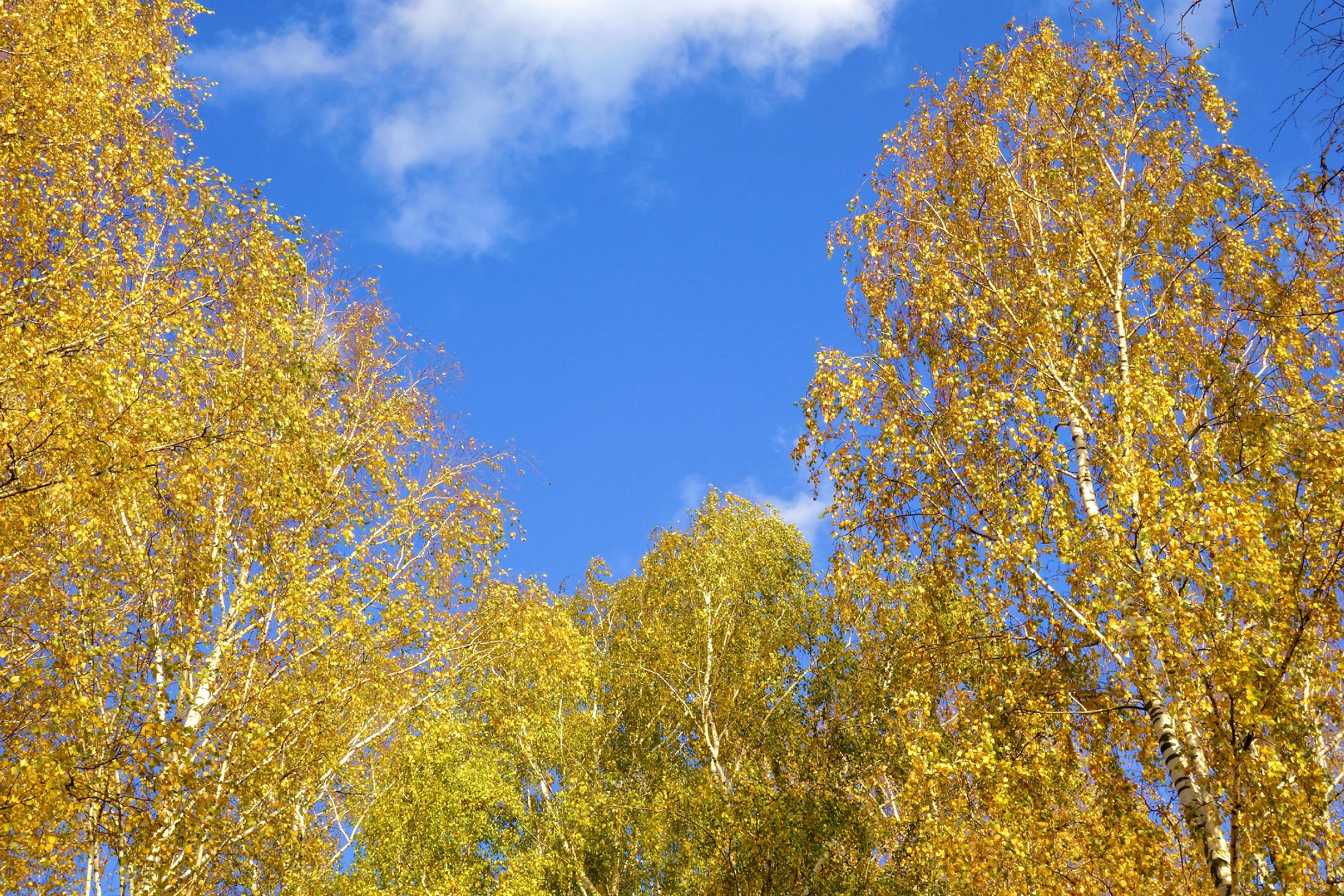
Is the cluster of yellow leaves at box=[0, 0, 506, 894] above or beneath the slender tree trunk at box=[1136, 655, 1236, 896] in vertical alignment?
above

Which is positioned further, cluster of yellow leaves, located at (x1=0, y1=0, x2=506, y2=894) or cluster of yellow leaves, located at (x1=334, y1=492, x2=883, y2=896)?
cluster of yellow leaves, located at (x1=334, y1=492, x2=883, y2=896)

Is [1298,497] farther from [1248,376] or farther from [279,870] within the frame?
[279,870]

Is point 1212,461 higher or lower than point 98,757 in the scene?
higher

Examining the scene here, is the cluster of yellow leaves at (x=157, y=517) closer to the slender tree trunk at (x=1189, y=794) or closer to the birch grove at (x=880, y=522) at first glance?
the birch grove at (x=880, y=522)

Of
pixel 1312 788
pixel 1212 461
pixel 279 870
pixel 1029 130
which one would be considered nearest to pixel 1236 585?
pixel 1312 788

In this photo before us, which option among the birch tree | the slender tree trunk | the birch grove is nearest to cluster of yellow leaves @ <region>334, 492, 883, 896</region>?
the birch grove

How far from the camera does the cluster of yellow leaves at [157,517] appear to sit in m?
10.7

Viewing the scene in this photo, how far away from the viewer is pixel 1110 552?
9.99 meters

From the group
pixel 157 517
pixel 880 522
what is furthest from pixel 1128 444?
pixel 157 517

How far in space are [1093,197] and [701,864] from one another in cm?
1565

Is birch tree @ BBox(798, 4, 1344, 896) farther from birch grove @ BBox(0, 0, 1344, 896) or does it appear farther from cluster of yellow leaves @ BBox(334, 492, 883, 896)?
cluster of yellow leaves @ BBox(334, 492, 883, 896)

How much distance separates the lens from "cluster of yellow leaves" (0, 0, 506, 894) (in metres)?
10.7

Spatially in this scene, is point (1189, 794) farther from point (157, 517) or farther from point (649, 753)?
point (649, 753)

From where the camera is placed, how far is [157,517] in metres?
13.8
